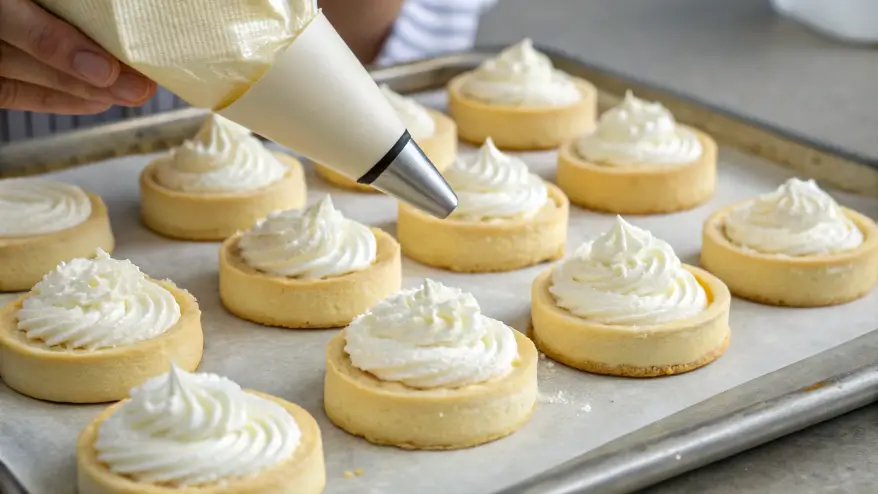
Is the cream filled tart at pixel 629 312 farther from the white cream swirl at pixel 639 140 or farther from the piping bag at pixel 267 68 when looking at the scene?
the white cream swirl at pixel 639 140

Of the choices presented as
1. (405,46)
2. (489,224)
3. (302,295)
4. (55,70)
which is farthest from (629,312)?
(405,46)

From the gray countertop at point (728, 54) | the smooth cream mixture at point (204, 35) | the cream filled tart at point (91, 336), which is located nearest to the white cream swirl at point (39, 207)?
the cream filled tart at point (91, 336)

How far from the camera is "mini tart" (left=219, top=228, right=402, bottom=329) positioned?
10.1ft

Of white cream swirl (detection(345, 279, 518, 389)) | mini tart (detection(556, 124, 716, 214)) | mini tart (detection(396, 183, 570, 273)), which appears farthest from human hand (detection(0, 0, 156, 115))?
mini tart (detection(556, 124, 716, 214))

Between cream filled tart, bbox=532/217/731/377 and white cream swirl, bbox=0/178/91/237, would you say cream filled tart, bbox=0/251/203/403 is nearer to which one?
white cream swirl, bbox=0/178/91/237

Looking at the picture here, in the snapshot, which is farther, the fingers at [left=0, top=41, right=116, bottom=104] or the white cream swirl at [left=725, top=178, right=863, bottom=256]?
the white cream swirl at [left=725, top=178, right=863, bottom=256]

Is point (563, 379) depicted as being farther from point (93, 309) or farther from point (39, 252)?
point (39, 252)

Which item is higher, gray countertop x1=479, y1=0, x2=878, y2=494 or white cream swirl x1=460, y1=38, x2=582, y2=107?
white cream swirl x1=460, y1=38, x2=582, y2=107

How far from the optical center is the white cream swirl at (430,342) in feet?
8.51

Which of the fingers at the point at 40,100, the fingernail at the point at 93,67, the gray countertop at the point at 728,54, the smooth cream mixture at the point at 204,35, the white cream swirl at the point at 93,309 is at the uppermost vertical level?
the smooth cream mixture at the point at 204,35

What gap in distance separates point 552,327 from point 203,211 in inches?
45.1

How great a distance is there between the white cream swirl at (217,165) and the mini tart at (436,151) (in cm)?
27

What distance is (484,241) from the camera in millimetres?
3393

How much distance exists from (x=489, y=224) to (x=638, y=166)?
633 millimetres
